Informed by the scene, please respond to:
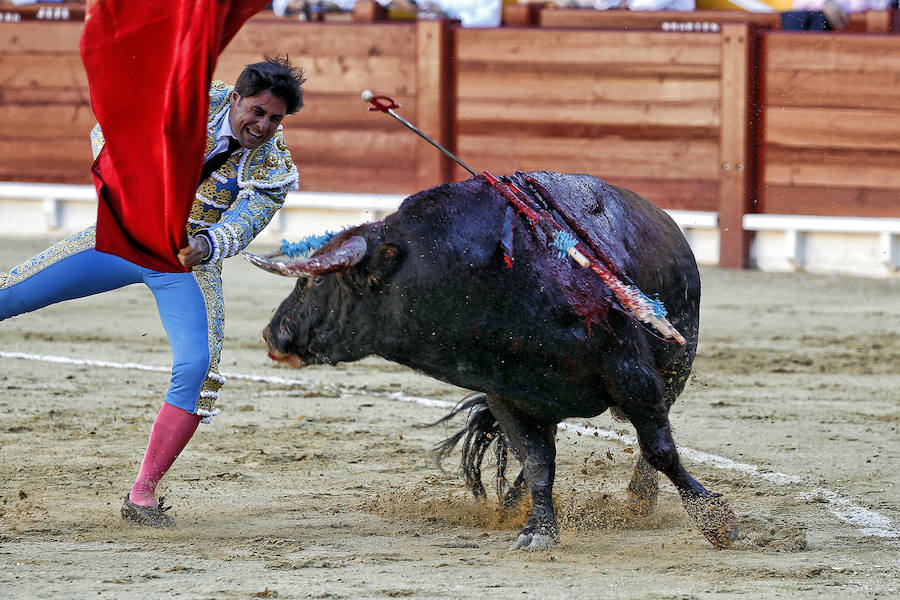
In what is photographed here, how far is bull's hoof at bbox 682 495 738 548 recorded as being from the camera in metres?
2.81

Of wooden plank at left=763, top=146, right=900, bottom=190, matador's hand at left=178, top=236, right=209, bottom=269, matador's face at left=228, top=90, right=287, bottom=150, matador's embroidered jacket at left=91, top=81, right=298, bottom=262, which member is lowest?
wooden plank at left=763, top=146, right=900, bottom=190

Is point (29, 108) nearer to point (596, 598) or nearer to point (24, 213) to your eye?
point (24, 213)

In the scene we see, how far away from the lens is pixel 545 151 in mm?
8250

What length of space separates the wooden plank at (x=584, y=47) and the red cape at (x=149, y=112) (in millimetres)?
5466

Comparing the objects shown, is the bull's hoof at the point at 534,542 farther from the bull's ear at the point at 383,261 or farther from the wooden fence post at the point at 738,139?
the wooden fence post at the point at 738,139

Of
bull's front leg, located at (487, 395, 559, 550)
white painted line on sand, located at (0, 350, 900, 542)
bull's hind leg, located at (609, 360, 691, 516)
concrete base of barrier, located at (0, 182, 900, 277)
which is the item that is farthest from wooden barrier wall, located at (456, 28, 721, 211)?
bull's front leg, located at (487, 395, 559, 550)

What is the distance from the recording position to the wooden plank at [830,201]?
24.4 feet

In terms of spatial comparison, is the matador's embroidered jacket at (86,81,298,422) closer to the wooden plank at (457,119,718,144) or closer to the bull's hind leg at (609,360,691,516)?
the bull's hind leg at (609,360,691,516)

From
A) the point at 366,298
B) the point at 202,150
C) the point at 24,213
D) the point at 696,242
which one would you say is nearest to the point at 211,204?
the point at 202,150


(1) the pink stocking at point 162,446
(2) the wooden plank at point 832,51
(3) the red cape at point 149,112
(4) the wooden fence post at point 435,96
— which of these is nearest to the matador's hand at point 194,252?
(3) the red cape at point 149,112

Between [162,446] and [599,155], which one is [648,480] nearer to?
[162,446]

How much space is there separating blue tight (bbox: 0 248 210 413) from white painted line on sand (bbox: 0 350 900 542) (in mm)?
1017

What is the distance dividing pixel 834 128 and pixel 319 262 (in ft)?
18.2

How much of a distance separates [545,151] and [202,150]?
5.66 m
